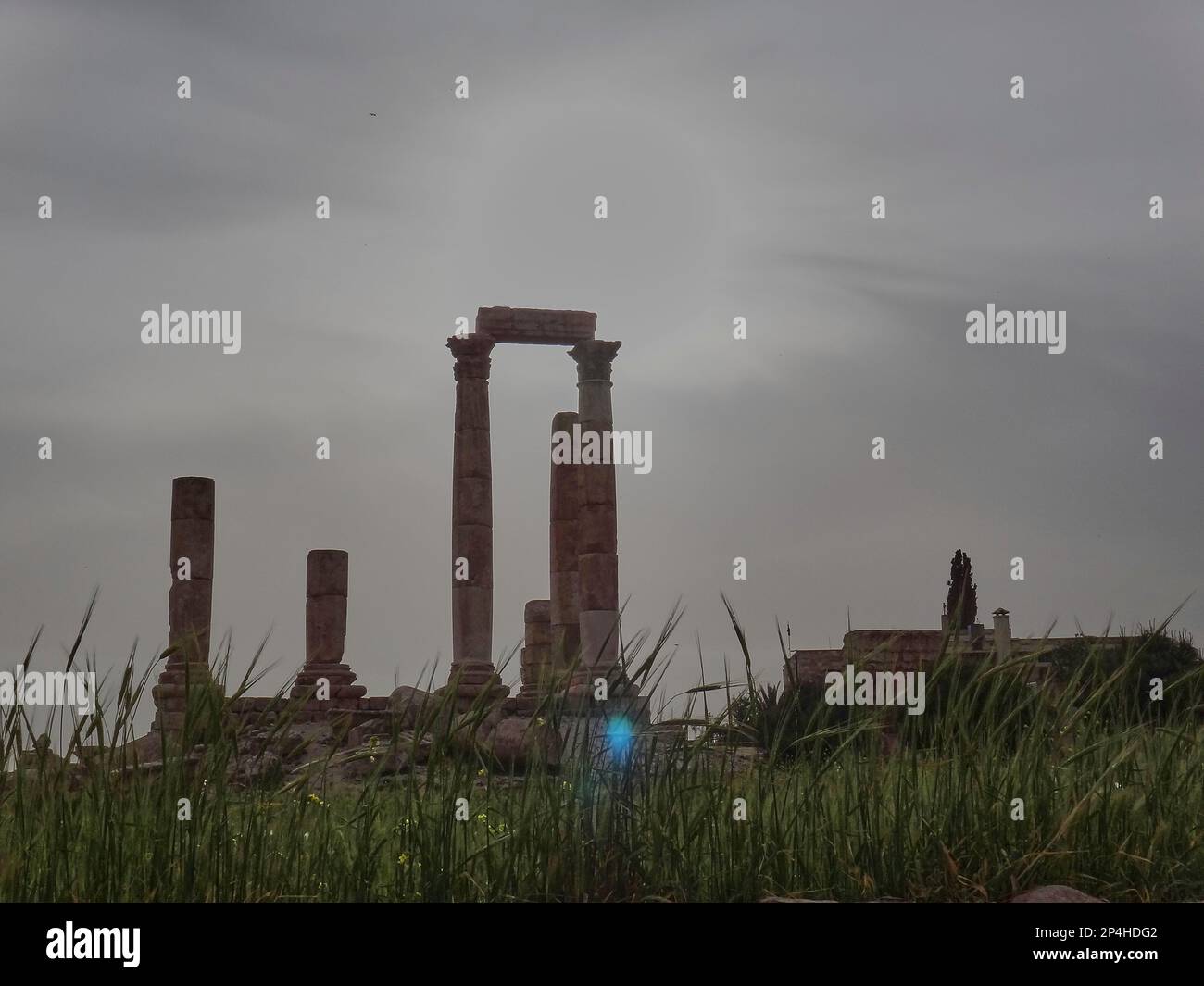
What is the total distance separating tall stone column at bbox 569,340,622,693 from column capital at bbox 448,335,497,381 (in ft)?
5.87

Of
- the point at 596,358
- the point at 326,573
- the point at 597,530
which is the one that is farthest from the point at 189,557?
the point at 596,358

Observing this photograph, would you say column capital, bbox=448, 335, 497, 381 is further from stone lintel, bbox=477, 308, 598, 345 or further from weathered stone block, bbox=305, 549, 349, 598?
weathered stone block, bbox=305, 549, 349, 598

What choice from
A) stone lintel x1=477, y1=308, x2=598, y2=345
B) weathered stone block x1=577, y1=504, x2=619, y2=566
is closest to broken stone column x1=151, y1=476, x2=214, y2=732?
stone lintel x1=477, y1=308, x2=598, y2=345

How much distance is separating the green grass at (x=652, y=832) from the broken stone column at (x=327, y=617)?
71.1 feet

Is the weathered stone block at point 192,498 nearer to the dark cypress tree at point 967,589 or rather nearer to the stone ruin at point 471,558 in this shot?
the stone ruin at point 471,558

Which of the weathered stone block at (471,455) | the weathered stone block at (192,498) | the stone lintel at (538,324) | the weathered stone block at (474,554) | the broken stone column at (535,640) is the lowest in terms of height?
the broken stone column at (535,640)

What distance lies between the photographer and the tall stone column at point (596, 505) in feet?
93.8

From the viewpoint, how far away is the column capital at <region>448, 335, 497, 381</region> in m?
29.8

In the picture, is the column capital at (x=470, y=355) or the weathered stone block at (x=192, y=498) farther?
the column capital at (x=470, y=355)
